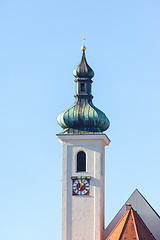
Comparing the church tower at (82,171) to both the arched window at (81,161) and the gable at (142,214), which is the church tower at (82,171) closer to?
the arched window at (81,161)

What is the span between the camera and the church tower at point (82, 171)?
72688mm

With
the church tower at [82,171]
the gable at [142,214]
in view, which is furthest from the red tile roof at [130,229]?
the church tower at [82,171]

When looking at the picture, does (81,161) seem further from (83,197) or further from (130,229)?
(130,229)

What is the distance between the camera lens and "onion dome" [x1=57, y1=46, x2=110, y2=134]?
73.7m

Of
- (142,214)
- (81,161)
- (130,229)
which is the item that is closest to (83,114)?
(81,161)

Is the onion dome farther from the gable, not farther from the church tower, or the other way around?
the gable

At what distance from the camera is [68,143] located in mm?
73625

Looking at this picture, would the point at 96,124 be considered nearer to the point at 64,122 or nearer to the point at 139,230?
the point at 64,122

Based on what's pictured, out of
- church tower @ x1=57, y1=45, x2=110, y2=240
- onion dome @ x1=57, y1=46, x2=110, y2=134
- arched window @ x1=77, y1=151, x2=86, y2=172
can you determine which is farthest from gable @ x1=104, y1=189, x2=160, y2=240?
onion dome @ x1=57, y1=46, x2=110, y2=134

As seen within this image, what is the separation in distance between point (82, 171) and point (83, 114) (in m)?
3.34

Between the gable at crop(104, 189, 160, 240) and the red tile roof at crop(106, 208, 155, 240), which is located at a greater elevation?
the gable at crop(104, 189, 160, 240)

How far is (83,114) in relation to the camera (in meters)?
73.8

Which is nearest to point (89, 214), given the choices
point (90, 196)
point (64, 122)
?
point (90, 196)

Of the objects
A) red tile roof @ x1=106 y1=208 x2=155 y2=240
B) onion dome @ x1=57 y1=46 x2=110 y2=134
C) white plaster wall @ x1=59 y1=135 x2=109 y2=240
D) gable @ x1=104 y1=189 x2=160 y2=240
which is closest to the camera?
Result: red tile roof @ x1=106 y1=208 x2=155 y2=240
